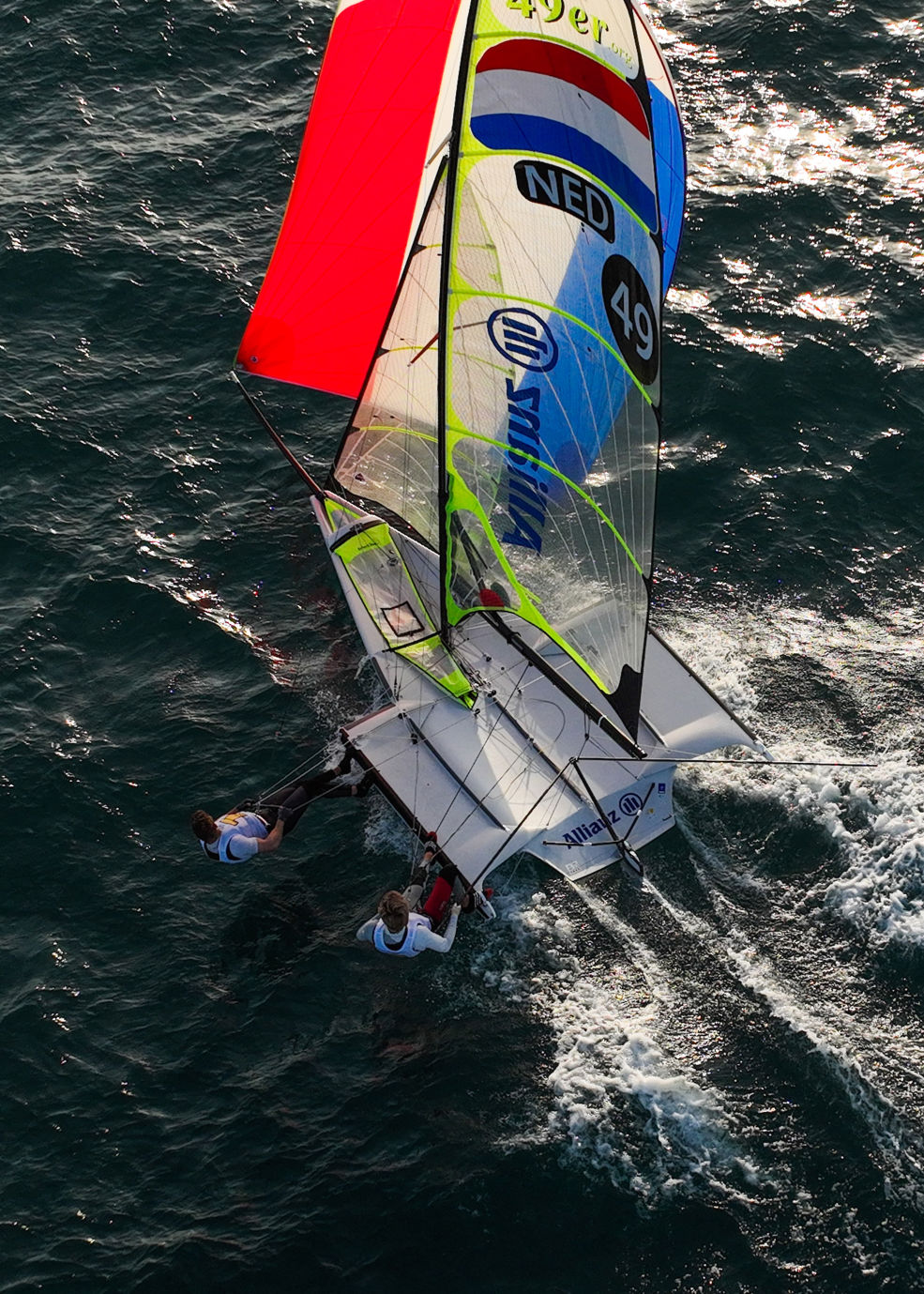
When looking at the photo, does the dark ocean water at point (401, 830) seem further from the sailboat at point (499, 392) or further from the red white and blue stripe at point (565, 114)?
the red white and blue stripe at point (565, 114)

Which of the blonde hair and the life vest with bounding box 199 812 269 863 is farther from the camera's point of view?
the life vest with bounding box 199 812 269 863

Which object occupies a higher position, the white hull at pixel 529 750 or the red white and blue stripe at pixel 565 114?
the red white and blue stripe at pixel 565 114

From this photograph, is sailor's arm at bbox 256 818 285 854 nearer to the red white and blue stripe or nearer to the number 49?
the number 49

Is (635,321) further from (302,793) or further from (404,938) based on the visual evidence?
(404,938)

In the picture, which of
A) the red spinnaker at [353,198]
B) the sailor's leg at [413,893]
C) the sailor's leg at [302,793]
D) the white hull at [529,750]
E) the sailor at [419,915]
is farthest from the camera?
the red spinnaker at [353,198]

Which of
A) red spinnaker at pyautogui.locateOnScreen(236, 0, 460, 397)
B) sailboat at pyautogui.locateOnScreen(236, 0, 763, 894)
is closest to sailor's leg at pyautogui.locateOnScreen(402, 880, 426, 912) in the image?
sailboat at pyautogui.locateOnScreen(236, 0, 763, 894)

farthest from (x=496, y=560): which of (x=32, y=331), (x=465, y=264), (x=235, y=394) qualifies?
(x=32, y=331)

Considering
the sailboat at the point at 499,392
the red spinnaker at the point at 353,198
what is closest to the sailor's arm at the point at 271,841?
the sailboat at the point at 499,392
